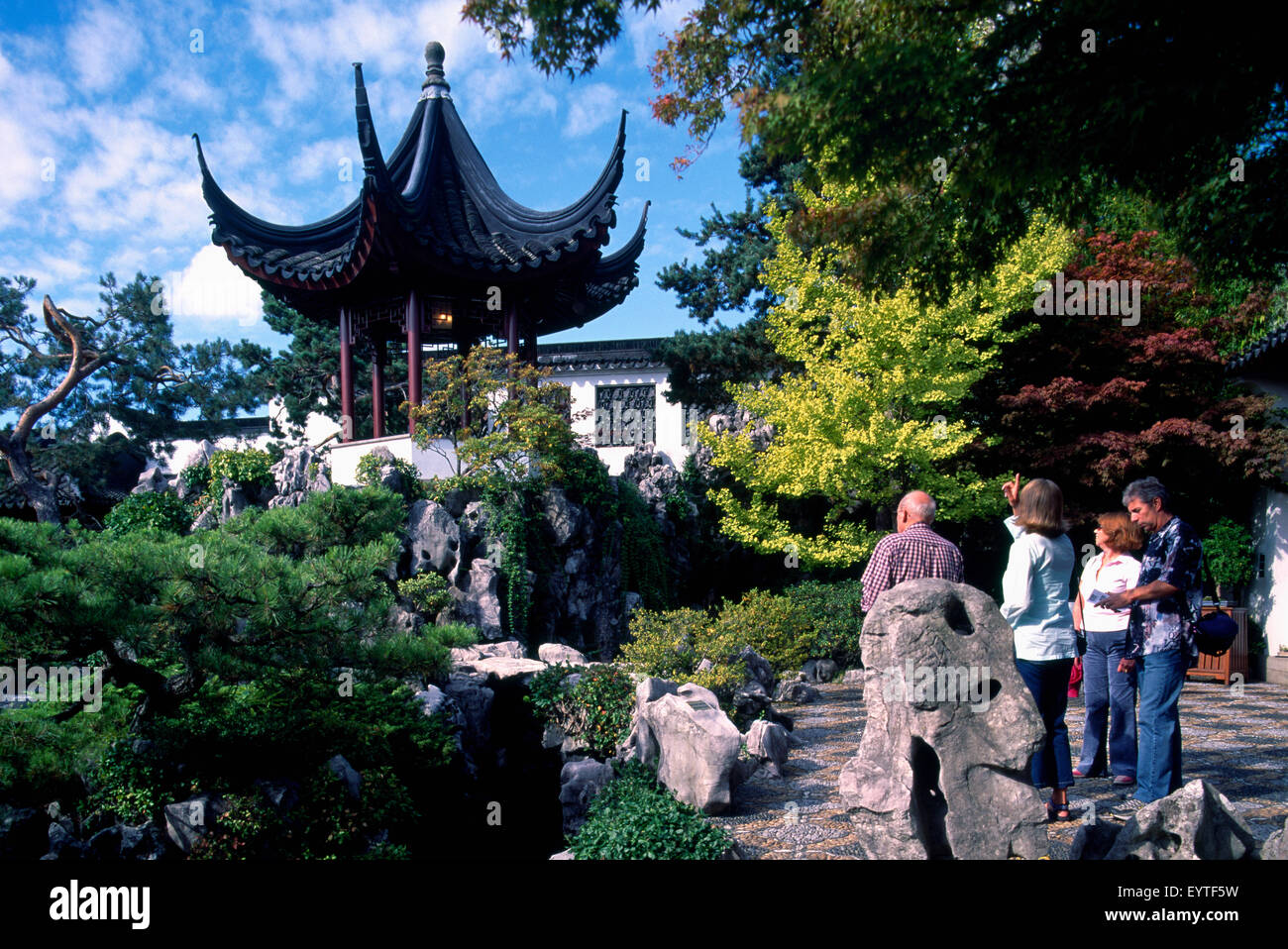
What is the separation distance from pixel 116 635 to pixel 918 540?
4221mm

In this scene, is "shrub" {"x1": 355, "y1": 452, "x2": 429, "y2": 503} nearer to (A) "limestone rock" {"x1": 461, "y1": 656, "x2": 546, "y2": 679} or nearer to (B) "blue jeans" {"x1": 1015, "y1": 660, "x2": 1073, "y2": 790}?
(A) "limestone rock" {"x1": 461, "y1": 656, "x2": 546, "y2": 679}

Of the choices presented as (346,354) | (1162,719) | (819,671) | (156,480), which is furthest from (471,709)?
(156,480)

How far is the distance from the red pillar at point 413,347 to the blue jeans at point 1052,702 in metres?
10.3

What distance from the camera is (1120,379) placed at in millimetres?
11539

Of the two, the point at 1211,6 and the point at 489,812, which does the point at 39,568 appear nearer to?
the point at 489,812

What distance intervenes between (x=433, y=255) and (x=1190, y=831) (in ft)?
39.1

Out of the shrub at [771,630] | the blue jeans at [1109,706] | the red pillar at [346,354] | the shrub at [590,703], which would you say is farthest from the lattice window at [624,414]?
the blue jeans at [1109,706]

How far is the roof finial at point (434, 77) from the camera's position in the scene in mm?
16094

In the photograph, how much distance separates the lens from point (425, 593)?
1084cm

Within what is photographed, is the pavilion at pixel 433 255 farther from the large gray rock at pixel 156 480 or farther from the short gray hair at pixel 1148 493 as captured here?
the short gray hair at pixel 1148 493

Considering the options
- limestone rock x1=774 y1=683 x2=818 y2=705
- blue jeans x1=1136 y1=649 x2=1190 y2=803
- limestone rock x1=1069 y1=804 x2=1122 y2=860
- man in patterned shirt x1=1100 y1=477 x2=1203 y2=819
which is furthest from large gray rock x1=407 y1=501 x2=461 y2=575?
limestone rock x1=1069 y1=804 x2=1122 y2=860

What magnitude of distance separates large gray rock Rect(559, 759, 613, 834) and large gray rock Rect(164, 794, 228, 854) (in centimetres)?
235

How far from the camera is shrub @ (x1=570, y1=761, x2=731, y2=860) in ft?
13.4
